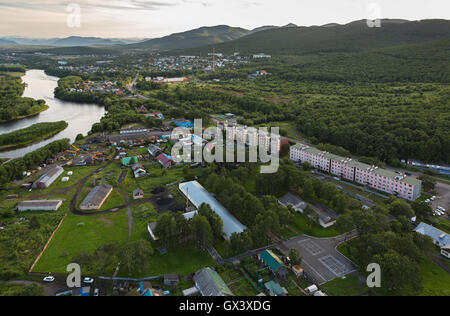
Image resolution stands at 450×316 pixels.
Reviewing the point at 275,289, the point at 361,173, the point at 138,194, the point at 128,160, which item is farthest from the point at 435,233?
the point at 128,160

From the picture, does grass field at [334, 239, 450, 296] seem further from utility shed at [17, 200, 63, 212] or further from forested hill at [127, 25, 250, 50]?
forested hill at [127, 25, 250, 50]

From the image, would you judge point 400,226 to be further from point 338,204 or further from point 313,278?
point 313,278

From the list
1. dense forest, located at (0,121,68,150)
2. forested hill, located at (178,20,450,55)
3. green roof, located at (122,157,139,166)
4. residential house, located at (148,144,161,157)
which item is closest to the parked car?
green roof, located at (122,157,139,166)

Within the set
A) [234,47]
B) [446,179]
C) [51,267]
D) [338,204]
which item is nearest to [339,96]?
[446,179]

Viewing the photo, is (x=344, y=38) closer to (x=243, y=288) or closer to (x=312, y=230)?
(x=312, y=230)

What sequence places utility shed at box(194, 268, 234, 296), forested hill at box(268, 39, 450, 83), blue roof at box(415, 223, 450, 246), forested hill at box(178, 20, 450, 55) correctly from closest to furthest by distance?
1. utility shed at box(194, 268, 234, 296)
2. blue roof at box(415, 223, 450, 246)
3. forested hill at box(268, 39, 450, 83)
4. forested hill at box(178, 20, 450, 55)

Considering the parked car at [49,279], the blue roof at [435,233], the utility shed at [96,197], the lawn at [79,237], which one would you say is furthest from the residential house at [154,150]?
the blue roof at [435,233]

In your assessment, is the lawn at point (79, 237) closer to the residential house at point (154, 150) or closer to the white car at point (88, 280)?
the white car at point (88, 280)
